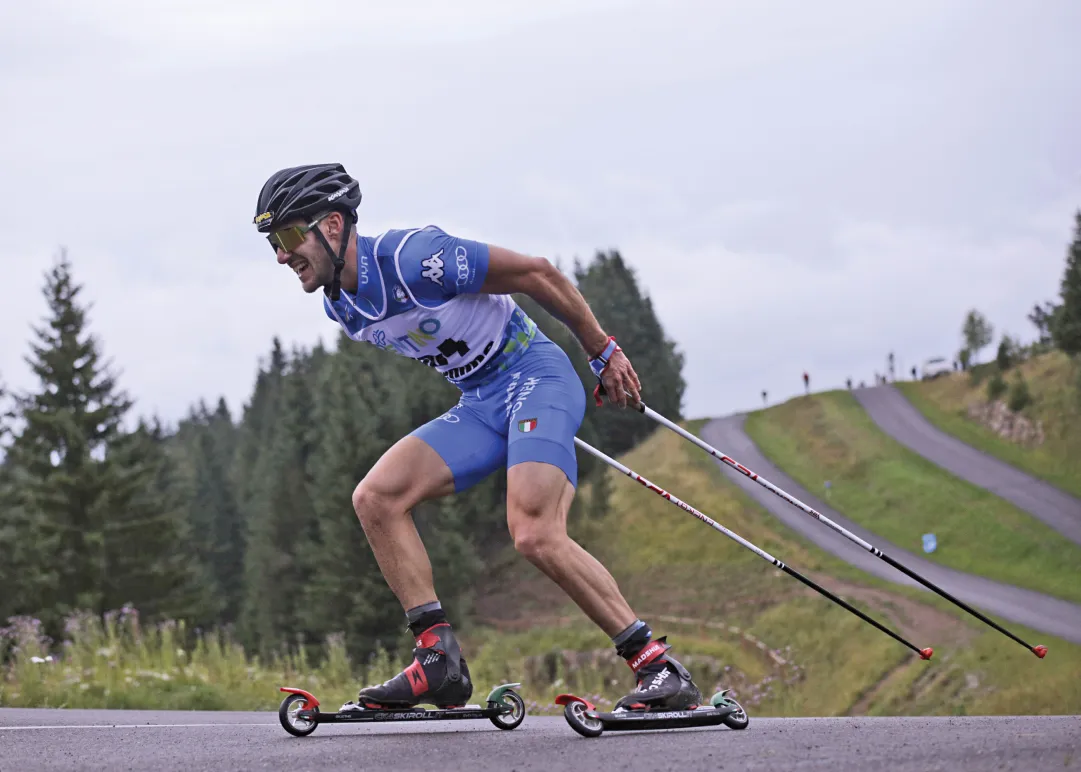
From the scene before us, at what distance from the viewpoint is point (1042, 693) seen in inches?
766

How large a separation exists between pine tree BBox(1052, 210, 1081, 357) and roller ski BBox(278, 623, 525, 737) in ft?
140

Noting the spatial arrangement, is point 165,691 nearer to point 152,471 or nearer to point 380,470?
point 380,470

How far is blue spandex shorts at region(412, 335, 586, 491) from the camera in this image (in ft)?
17.7

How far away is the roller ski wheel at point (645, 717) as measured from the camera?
4.84m

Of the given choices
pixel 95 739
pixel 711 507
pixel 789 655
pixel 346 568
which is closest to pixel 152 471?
pixel 346 568

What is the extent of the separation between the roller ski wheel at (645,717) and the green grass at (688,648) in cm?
567

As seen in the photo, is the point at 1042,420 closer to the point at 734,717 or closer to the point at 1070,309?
the point at 1070,309

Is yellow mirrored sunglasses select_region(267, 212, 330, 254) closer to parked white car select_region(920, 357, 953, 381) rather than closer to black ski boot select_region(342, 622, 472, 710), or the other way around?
black ski boot select_region(342, 622, 472, 710)

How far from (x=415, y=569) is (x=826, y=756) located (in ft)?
7.22

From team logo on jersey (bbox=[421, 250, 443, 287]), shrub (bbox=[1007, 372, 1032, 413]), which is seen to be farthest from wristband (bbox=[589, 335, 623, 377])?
shrub (bbox=[1007, 372, 1032, 413])

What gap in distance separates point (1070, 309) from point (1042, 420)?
5679 mm

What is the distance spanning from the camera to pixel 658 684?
A: 515 centimetres

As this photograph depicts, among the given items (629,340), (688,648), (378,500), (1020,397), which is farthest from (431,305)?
(629,340)

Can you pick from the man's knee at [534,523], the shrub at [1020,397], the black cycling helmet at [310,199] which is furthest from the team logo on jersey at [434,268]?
the shrub at [1020,397]
